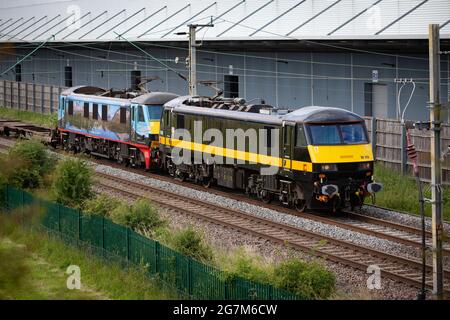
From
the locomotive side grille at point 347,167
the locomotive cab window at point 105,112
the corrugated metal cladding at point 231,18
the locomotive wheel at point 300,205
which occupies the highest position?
the corrugated metal cladding at point 231,18

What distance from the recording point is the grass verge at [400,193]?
25266 millimetres

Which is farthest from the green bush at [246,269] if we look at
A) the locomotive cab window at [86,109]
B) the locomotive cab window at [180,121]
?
the locomotive cab window at [86,109]

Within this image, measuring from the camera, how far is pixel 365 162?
24.0 m

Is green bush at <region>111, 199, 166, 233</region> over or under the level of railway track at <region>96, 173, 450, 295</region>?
over

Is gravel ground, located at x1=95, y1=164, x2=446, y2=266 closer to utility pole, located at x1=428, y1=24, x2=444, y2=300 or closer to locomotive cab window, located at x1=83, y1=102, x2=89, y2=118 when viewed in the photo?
utility pole, located at x1=428, y1=24, x2=444, y2=300

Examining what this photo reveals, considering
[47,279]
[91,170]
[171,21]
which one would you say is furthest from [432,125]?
[171,21]

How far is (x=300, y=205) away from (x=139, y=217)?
19.3ft

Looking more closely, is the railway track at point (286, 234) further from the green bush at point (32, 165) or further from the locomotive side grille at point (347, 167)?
the green bush at point (32, 165)

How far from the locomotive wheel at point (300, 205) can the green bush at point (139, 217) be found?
503cm

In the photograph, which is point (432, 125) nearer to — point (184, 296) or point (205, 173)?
point (184, 296)

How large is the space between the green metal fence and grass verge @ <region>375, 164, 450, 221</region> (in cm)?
954

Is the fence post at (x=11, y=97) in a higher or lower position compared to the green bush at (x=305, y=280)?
higher

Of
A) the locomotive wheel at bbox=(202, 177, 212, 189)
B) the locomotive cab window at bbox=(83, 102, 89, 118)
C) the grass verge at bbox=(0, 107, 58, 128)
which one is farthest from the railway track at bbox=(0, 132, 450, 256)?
the grass verge at bbox=(0, 107, 58, 128)

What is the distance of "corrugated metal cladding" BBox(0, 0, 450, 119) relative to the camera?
33.0 meters
